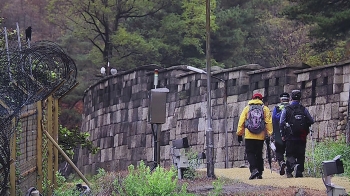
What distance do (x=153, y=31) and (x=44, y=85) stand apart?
26480mm

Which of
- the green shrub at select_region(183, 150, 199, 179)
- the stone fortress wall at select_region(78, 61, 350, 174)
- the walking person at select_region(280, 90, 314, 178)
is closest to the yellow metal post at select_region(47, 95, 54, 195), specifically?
the green shrub at select_region(183, 150, 199, 179)

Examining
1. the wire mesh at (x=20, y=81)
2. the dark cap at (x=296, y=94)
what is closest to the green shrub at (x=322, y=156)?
the dark cap at (x=296, y=94)

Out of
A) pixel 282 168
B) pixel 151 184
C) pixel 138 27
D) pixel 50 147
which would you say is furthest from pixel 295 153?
pixel 138 27

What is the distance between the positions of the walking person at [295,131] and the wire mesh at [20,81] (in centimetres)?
411

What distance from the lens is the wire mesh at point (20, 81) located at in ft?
38.5

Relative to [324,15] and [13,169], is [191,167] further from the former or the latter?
[324,15]

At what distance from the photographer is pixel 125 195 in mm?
12188

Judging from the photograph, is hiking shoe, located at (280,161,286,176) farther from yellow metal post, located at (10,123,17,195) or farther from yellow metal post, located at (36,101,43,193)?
yellow metal post, located at (10,123,17,195)

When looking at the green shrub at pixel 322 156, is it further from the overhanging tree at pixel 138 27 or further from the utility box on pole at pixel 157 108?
the overhanging tree at pixel 138 27

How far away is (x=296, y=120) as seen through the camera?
52.2 feet

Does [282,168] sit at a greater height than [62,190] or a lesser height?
greater

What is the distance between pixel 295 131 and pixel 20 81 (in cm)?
550

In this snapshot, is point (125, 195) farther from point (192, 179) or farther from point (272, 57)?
point (272, 57)

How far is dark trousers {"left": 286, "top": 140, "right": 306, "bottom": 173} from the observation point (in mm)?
16031
